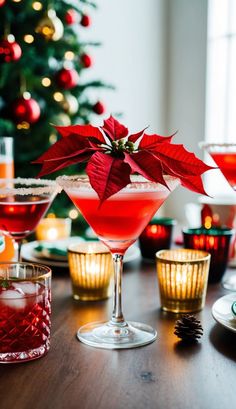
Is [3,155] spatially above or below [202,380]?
above

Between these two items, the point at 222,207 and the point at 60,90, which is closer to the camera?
the point at 222,207

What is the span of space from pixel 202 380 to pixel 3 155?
0.78 metres

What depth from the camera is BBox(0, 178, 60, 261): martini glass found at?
1035 mm

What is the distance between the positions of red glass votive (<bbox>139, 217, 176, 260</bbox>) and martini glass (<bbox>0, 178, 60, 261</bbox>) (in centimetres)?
34

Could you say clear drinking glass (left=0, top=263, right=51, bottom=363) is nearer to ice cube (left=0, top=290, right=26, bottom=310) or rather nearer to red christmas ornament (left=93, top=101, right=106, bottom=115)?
ice cube (left=0, top=290, right=26, bottom=310)

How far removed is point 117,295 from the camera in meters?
0.88

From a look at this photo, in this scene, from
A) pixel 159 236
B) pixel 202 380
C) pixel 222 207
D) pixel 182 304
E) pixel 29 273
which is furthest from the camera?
pixel 222 207

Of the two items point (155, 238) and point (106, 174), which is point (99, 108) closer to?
point (155, 238)

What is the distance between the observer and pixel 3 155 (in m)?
1.32

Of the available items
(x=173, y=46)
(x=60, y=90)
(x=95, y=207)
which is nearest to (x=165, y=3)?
(x=173, y=46)

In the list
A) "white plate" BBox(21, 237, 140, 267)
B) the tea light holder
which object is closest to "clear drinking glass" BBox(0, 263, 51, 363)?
"white plate" BBox(21, 237, 140, 267)

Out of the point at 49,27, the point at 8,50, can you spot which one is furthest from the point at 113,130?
the point at 49,27

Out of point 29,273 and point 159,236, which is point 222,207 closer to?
point 159,236

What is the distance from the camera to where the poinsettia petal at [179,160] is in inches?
32.4
